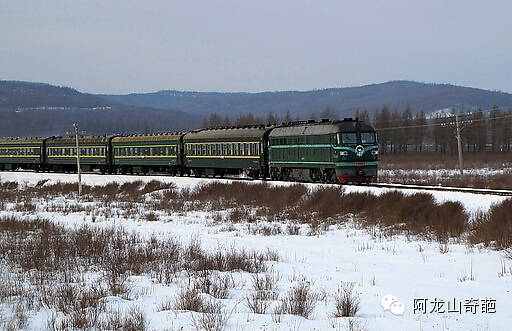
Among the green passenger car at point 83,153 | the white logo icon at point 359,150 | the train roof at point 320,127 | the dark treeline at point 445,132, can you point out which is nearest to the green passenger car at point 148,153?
the green passenger car at point 83,153

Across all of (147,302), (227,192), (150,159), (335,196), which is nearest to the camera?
(147,302)

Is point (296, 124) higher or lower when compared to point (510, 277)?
higher

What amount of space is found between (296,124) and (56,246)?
76.5 ft

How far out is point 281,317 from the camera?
9.92 metres

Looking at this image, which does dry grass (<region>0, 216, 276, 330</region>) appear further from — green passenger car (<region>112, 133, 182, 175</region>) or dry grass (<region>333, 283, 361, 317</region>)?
green passenger car (<region>112, 133, 182, 175</region>)

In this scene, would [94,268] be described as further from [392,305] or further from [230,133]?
[230,133]

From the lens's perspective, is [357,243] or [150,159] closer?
[357,243]

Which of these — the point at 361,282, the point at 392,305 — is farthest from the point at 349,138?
the point at 392,305

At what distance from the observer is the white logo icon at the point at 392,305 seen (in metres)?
10.2

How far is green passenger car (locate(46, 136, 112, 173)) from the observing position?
207 feet

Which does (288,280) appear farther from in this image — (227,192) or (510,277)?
(227,192)

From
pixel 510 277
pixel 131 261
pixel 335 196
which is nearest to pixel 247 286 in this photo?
pixel 131 261

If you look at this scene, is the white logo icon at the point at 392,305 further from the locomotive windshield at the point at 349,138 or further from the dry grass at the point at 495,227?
the locomotive windshield at the point at 349,138

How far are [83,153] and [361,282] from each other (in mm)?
57023
